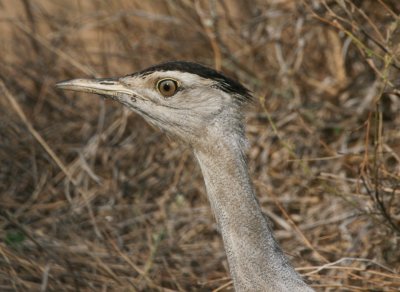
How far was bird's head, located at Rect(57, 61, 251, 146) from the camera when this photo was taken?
232cm

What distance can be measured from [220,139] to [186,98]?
0.66 ft

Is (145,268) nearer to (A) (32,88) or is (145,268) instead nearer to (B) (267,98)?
(B) (267,98)

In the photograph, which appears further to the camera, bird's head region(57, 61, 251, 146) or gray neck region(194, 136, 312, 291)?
bird's head region(57, 61, 251, 146)

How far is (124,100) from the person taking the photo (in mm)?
2477

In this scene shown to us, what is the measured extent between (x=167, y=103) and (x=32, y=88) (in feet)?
8.33

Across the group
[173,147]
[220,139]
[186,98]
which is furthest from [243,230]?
[173,147]

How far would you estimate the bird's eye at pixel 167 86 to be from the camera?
2377 millimetres

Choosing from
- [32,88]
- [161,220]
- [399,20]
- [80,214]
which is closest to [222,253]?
[161,220]

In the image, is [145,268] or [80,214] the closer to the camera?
[145,268]

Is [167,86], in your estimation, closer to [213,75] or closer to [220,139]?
[213,75]

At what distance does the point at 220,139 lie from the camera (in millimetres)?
2268

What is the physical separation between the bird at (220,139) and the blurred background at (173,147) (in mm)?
748

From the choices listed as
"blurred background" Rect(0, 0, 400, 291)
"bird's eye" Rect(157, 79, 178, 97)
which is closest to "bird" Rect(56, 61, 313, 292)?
"bird's eye" Rect(157, 79, 178, 97)

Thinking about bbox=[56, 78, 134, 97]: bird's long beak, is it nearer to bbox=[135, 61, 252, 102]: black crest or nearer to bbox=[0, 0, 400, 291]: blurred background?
bbox=[135, 61, 252, 102]: black crest
